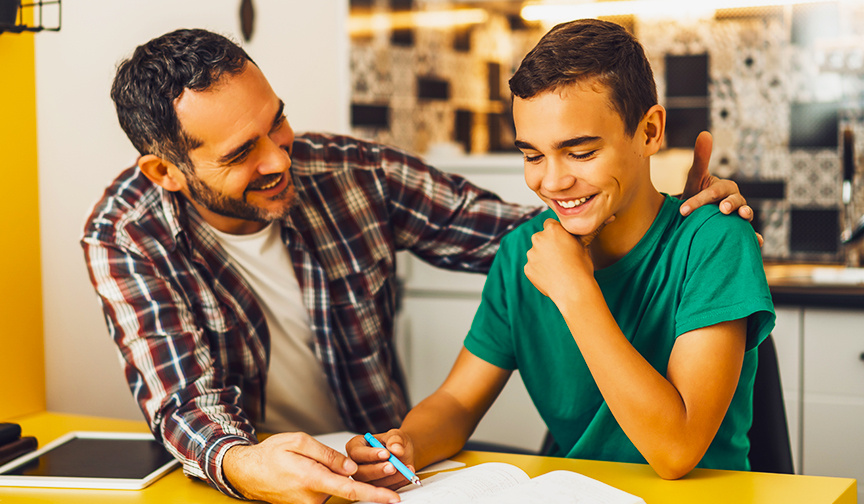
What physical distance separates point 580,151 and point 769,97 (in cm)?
214

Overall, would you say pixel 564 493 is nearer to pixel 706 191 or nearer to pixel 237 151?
pixel 706 191

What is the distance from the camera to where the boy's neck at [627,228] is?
3.78ft

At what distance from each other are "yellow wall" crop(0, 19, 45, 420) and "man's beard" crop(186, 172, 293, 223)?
42 centimetres

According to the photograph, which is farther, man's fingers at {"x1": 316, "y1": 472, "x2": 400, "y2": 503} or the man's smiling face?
the man's smiling face

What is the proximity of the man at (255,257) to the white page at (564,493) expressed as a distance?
0.48 feet

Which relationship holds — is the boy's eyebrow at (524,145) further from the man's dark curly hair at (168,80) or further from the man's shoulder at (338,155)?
the man's shoulder at (338,155)

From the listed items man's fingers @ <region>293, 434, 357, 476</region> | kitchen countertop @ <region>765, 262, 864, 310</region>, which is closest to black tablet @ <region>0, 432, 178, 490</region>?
man's fingers @ <region>293, 434, 357, 476</region>

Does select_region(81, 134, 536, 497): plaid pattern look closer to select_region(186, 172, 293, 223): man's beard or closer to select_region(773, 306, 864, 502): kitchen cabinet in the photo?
select_region(186, 172, 293, 223): man's beard

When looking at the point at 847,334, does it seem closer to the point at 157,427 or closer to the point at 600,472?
the point at 600,472

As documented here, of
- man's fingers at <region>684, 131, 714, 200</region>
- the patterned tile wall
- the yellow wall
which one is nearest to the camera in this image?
man's fingers at <region>684, 131, 714, 200</region>

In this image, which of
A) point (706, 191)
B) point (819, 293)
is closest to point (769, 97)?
point (819, 293)

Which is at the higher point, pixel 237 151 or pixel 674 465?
pixel 237 151

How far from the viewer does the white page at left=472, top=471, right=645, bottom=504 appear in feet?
2.95

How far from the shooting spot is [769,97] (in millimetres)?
2859
